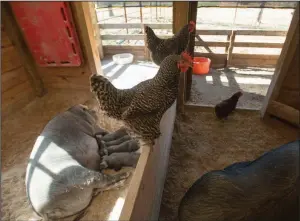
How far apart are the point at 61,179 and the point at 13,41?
2.15 m

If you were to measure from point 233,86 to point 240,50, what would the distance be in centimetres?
169

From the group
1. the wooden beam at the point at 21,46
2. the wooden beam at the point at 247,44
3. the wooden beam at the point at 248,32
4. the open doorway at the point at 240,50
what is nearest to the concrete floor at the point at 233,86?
the open doorway at the point at 240,50

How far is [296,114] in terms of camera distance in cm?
178

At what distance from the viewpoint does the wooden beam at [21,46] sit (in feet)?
7.27

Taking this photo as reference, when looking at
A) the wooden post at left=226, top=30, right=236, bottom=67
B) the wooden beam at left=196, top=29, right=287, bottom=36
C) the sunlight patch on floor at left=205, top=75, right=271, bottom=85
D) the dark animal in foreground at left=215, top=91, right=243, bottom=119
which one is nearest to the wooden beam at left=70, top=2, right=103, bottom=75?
the dark animal in foreground at left=215, top=91, right=243, bottom=119

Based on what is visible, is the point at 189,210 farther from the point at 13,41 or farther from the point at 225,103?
the point at 13,41

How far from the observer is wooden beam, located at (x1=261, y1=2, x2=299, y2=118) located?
5.03 ft

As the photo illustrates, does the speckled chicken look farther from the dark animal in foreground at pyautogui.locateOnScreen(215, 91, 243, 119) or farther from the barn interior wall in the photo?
the barn interior wall

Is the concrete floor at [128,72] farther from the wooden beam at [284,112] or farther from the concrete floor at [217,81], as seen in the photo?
the wooden beam at [284,112]

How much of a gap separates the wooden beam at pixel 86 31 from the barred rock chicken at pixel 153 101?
142 centimetres

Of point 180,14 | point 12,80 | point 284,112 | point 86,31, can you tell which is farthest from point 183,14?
point 12,80

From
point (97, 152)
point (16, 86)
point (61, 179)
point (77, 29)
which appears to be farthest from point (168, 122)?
point (16, 86)

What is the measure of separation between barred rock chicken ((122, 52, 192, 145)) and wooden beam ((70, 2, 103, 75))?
1419mm

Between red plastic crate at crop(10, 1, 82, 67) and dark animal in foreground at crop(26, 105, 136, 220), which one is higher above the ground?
red plastic crate at crop(10, 1, 82, 67)
